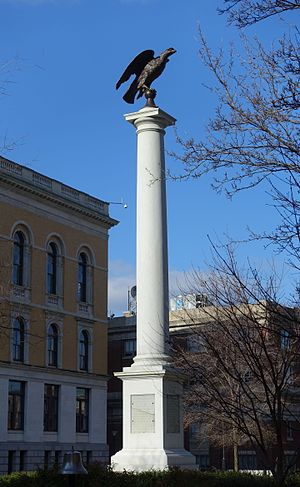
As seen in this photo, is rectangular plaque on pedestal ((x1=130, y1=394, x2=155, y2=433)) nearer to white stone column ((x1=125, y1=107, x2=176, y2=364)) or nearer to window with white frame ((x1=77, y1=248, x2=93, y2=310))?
white stone column ((x1=125, y1=107, x2=176, y2=364))

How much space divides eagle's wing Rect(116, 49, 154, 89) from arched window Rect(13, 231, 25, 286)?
21.9m

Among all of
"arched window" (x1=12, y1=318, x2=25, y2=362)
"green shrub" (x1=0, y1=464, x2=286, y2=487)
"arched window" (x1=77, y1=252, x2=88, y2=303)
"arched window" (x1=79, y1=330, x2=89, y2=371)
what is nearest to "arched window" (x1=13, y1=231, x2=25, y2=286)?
"arched window" (x1=12, y1=318, x2=25, y2=362)

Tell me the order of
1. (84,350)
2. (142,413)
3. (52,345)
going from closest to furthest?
(142,413), (52,345), (84,350)

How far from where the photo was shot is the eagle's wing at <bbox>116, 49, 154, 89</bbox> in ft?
75.8

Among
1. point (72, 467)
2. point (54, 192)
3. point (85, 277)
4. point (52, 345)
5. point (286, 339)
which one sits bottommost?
point (72, 467)

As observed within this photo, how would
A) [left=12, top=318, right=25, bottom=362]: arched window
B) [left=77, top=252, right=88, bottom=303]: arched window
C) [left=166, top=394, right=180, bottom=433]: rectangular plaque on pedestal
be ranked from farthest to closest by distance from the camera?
[left=77, top=252, right=88, bottom=303]: arched window → [left=12, top=318, right=25, bottom=362]: arched window → [left=166, top=394, right=180, bottom=433]: rectangular plaque on pedestal

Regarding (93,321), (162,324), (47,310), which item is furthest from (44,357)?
(162,324)

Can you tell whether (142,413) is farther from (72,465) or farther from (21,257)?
(21,257)

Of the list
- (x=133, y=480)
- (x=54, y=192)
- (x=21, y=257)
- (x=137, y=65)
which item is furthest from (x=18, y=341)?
(x=133, y=480)

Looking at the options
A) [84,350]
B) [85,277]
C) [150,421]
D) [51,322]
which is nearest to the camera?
[150,421]

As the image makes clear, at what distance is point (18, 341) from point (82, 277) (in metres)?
8.04

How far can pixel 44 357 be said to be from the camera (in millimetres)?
44344

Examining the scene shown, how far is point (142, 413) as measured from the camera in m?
19.8

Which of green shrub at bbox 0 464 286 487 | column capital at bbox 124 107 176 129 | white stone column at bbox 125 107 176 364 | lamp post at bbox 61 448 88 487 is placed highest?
column capital at bbox 124 107 176 129
